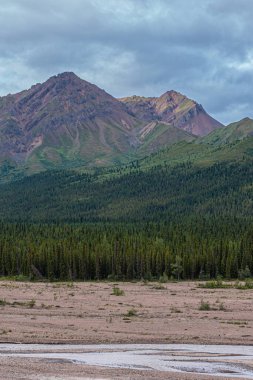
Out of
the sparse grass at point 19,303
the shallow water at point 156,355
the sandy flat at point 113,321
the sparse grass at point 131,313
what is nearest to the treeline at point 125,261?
the sandy flat at point 113,321

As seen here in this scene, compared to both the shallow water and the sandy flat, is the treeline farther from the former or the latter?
the shallow water

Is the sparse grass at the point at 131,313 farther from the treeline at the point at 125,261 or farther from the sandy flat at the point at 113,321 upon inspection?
the treeline at the point at 125,261

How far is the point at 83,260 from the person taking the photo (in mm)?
135875

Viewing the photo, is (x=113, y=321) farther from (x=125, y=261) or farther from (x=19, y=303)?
(x=125, y=261)

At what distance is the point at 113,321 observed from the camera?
62.6 meters

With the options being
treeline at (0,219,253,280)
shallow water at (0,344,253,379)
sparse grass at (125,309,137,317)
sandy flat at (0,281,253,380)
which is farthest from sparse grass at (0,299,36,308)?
treeline at (0,219,253,280)

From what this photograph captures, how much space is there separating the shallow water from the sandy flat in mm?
1907

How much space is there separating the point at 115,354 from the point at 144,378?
9369mm

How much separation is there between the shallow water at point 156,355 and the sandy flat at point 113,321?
1907mm

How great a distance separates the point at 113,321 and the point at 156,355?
59.7ft

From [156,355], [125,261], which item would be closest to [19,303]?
[156,355]

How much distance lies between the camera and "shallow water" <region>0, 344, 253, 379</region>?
3978cm

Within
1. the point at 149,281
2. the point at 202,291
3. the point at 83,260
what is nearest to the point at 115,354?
the point at 202,291

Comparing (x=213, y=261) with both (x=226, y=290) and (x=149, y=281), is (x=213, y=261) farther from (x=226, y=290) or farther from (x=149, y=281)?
(x=226, y=290)
